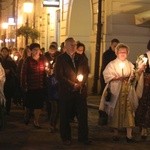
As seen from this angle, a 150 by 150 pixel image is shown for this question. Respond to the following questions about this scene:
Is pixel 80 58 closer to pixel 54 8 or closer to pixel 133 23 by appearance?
pixel 133 23

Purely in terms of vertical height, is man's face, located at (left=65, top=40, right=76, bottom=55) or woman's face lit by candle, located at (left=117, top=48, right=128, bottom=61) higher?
man's face, located at (left=65, top=40, right=76, bottom=55)

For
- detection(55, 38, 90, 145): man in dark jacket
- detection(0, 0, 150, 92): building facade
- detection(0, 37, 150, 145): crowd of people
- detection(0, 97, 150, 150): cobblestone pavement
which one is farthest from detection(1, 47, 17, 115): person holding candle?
detection(0, 0, 150, 92): building facade

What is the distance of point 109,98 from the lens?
10906 millimetres

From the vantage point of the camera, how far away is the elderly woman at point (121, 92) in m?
10.8

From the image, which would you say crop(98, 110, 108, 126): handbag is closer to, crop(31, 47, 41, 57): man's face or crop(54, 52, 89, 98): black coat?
crop(54, 52, 89, 98): black coat

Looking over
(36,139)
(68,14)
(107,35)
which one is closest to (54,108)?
(36,139)

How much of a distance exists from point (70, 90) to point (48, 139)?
1.25 metres

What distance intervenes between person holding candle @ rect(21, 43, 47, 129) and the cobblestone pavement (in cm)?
61

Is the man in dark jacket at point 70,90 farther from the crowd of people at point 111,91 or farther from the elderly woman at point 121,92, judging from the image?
the elderly woman at point 121,92

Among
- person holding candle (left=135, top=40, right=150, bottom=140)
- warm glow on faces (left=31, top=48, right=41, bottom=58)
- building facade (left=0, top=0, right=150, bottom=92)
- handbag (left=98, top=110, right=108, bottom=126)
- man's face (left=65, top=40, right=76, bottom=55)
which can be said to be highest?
building facade (left=0, top=0, right=150, bottom=92)

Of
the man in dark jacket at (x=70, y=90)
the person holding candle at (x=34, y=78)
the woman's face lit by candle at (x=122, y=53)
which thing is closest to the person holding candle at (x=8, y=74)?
the person holding candle at (x=34, y=78)

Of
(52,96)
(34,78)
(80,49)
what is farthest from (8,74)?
(52,96)

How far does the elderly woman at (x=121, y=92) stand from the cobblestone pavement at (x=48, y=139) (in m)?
0.39

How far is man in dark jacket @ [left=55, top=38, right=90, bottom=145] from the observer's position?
10.5 m
